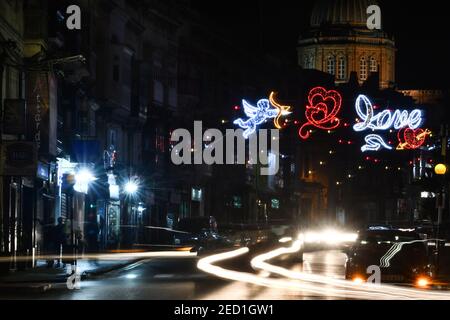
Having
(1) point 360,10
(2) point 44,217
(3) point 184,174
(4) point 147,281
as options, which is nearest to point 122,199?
(3) point 184,174

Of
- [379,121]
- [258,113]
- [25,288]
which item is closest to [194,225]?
[258,113]

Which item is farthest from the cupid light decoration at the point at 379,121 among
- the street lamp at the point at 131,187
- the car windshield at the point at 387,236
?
the car windshield at the point at 387,236

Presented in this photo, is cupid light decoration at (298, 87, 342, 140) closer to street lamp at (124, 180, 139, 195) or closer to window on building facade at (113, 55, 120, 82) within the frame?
window on building facade at (113, 55, 120, 82)

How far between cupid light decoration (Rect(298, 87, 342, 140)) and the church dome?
139 meters

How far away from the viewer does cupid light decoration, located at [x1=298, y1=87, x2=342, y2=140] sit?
2058 inches

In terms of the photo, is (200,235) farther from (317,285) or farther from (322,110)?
(317,285)

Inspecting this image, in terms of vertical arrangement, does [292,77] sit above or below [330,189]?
above

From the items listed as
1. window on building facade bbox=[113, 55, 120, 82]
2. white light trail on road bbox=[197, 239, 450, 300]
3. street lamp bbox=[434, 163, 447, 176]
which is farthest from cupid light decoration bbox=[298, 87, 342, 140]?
street lamp bbox=[434, 163, 447, 176]

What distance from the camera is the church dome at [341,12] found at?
194m

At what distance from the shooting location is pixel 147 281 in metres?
28.0

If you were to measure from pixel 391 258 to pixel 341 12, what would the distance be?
173 m

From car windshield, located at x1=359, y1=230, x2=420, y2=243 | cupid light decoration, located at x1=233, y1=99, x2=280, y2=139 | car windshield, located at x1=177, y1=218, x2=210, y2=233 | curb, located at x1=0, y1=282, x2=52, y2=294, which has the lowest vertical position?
curb, located at x1=0, y1=282, x2=52, y2=294
